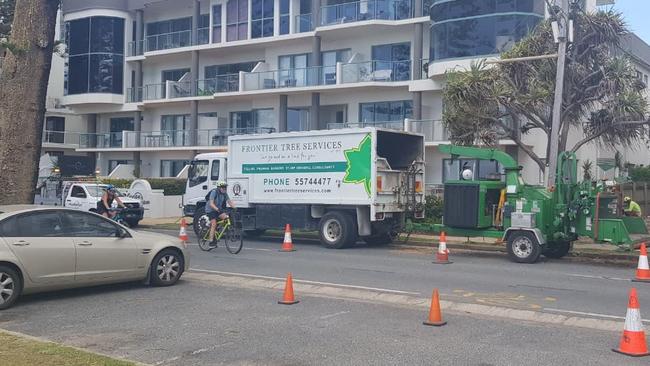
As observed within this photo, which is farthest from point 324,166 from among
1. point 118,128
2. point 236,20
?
point 118,128

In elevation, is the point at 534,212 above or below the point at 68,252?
above

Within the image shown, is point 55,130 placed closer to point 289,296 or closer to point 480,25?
point 480,25

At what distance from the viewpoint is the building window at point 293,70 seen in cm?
3622

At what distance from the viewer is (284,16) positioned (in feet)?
124

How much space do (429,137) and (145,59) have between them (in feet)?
68.5

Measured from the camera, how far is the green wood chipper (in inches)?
618

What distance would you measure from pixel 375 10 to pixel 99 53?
19.9 metres

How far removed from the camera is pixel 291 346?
7.60 m

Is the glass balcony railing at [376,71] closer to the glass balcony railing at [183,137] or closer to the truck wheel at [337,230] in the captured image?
the glass balcony railing at [183,137]

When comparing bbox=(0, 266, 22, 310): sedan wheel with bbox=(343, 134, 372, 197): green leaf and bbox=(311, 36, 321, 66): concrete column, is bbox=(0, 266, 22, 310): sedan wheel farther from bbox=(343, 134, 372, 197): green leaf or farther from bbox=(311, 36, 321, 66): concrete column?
bbox=(311, 36, 321, 66): concrete column

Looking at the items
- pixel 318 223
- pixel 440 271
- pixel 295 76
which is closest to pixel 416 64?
pixel 295 76

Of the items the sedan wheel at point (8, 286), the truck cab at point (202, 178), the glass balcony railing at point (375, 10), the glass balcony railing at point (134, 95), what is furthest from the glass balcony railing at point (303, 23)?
the sedan wheel at point (8, 286)

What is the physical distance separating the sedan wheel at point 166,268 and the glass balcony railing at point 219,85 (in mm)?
27890

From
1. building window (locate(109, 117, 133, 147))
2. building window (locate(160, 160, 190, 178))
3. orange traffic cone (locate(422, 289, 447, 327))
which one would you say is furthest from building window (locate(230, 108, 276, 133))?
orange traffic cone (locate(422, 289, 447, 327))
